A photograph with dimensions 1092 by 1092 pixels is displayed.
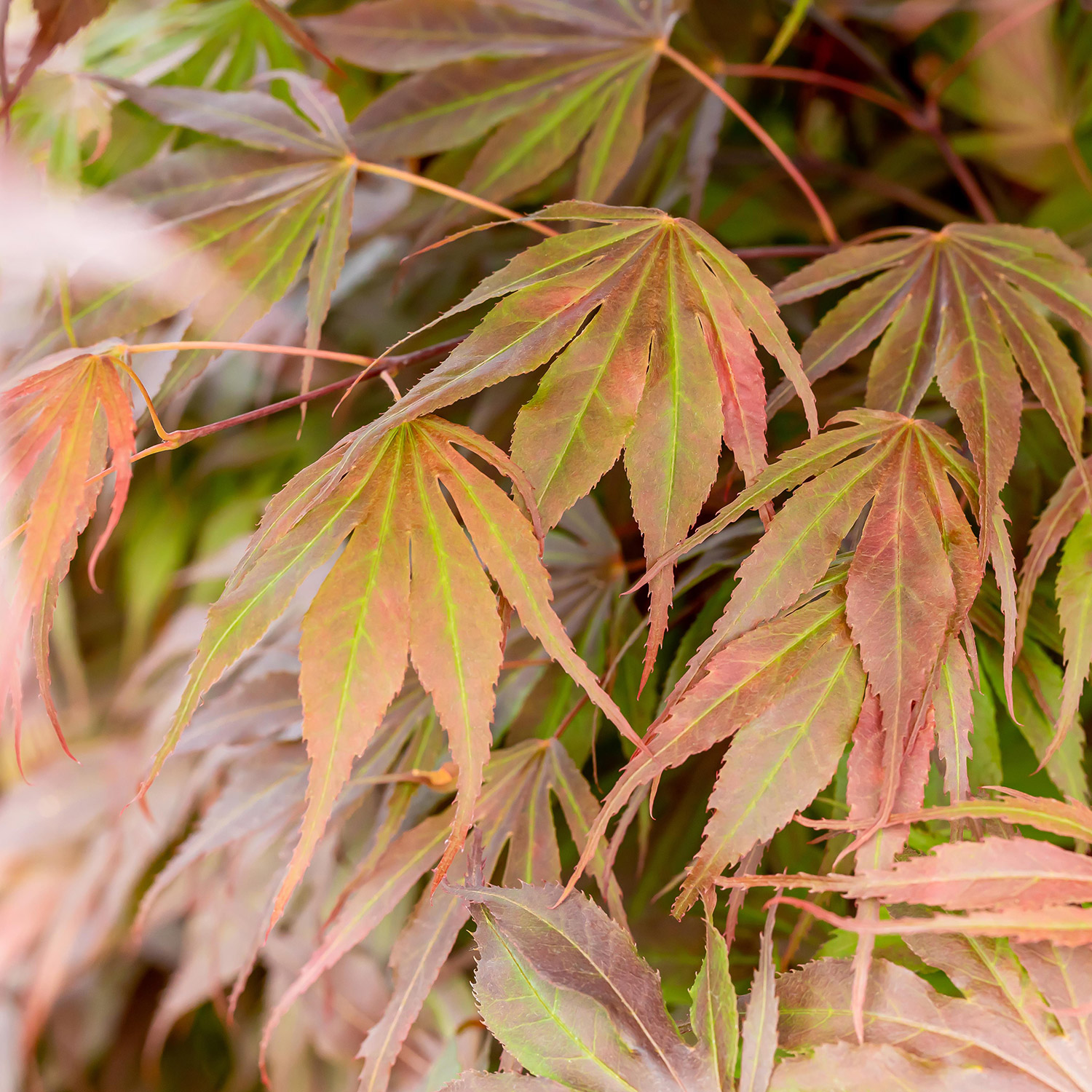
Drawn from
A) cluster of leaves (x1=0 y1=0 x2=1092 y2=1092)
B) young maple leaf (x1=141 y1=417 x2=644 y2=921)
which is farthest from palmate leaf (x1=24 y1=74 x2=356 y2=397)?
young maple leaf (x1=141 y1=417 x2=644 y2=921)

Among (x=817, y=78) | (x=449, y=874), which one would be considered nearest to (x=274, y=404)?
(x=449, y=874)

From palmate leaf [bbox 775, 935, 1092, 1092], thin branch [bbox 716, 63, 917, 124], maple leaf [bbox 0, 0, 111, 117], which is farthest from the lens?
thin branch [bbox 716, 63, 917, 124]

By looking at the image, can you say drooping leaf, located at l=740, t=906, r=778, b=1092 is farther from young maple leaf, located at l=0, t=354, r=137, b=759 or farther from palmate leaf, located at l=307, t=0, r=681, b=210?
palmate leaf, located at l=307, t=0, r=681, b=210

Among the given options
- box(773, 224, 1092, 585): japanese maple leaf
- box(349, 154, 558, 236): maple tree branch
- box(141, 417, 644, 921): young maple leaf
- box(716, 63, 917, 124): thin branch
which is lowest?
box(141, 417, 644, 921): young maple leaf

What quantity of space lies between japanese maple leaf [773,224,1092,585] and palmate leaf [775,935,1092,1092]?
0.12 metres

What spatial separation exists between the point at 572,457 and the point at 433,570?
0.06m

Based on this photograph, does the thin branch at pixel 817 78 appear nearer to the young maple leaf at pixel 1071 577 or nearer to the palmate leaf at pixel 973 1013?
the young maple leaf at pixel 1071 577

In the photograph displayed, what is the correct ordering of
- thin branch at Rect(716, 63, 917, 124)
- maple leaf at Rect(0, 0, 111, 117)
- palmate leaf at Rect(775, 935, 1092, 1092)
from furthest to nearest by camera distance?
thin branch at Rect(716, 63, 917, 124) < maple leaf at Rect(0, 0, 111, 117) < palmate leaf at Rect(775, 935, 1092, 1092)

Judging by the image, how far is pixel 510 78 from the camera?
451mm

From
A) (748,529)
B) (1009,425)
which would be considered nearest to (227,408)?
(748,529)

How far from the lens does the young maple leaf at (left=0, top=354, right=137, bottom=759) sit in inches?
11.0

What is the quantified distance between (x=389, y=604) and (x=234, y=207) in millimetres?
260

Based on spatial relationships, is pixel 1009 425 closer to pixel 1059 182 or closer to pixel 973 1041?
pixel 973 1041

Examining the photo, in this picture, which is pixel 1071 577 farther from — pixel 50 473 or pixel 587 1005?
pixel 50 473
